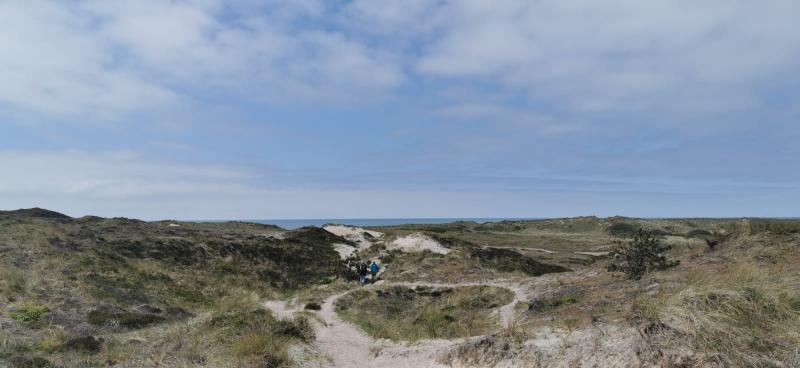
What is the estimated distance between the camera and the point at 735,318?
8891 millimetres

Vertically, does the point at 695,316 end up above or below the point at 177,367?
above

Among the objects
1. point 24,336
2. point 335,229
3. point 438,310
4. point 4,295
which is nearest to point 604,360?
point 438,310

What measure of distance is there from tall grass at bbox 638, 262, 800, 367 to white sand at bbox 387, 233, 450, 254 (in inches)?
1679

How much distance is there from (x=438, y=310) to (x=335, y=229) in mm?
64329

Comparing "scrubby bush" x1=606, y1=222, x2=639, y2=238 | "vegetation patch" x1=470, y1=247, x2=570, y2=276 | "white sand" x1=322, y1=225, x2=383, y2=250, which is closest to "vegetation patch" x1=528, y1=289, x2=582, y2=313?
"vegetation patch" x1=470, y1=247, x2=570, y2=276

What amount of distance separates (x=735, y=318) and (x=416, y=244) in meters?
47.3

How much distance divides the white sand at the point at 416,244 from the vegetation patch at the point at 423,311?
22515 mm

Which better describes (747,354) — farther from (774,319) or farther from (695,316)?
(774,319)

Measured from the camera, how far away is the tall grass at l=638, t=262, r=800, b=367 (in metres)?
7.99

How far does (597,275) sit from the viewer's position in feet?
86.7

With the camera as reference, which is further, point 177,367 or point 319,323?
point 319,323

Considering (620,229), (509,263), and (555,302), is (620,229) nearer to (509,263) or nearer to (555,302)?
(509,263)

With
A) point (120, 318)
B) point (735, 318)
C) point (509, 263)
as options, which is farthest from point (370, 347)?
point (509, 263)

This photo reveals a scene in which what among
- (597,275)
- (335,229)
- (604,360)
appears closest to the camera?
(604,360)
